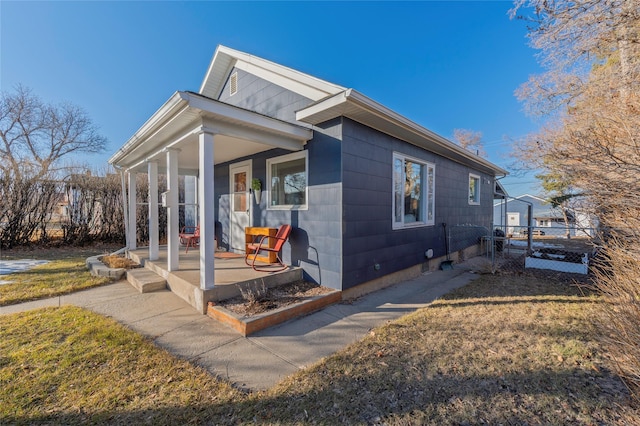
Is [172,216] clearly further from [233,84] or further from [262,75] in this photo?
[233,84]

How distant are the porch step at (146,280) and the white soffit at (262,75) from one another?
167 inches

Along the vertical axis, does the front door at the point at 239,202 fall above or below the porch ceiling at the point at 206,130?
below

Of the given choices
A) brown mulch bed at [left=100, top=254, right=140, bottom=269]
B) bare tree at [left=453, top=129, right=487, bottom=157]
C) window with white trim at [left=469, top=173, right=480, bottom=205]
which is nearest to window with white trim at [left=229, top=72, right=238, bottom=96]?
brown mulch bed at [left=100, top=254, right=140, bottom=269]

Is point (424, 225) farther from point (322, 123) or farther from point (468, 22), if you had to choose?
point (468, 22)

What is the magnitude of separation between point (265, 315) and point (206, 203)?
1637 mm

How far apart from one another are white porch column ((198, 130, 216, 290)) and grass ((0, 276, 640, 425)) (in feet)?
3.34

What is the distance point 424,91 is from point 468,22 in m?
6.95

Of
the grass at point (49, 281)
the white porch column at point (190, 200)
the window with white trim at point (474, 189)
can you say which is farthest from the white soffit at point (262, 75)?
the window with white trim at point (474, 189)

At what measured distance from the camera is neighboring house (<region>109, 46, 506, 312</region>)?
370 centimetres

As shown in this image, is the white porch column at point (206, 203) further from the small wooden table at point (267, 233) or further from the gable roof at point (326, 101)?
the gable roof at point (326, 101)

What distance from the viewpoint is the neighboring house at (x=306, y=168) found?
370 centimetres

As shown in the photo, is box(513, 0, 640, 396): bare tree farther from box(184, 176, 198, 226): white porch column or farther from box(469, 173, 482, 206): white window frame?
box(184, 176, 198, 226): white porch column

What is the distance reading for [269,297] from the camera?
12.2ft

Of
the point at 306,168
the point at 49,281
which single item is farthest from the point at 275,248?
the point at 49,281
